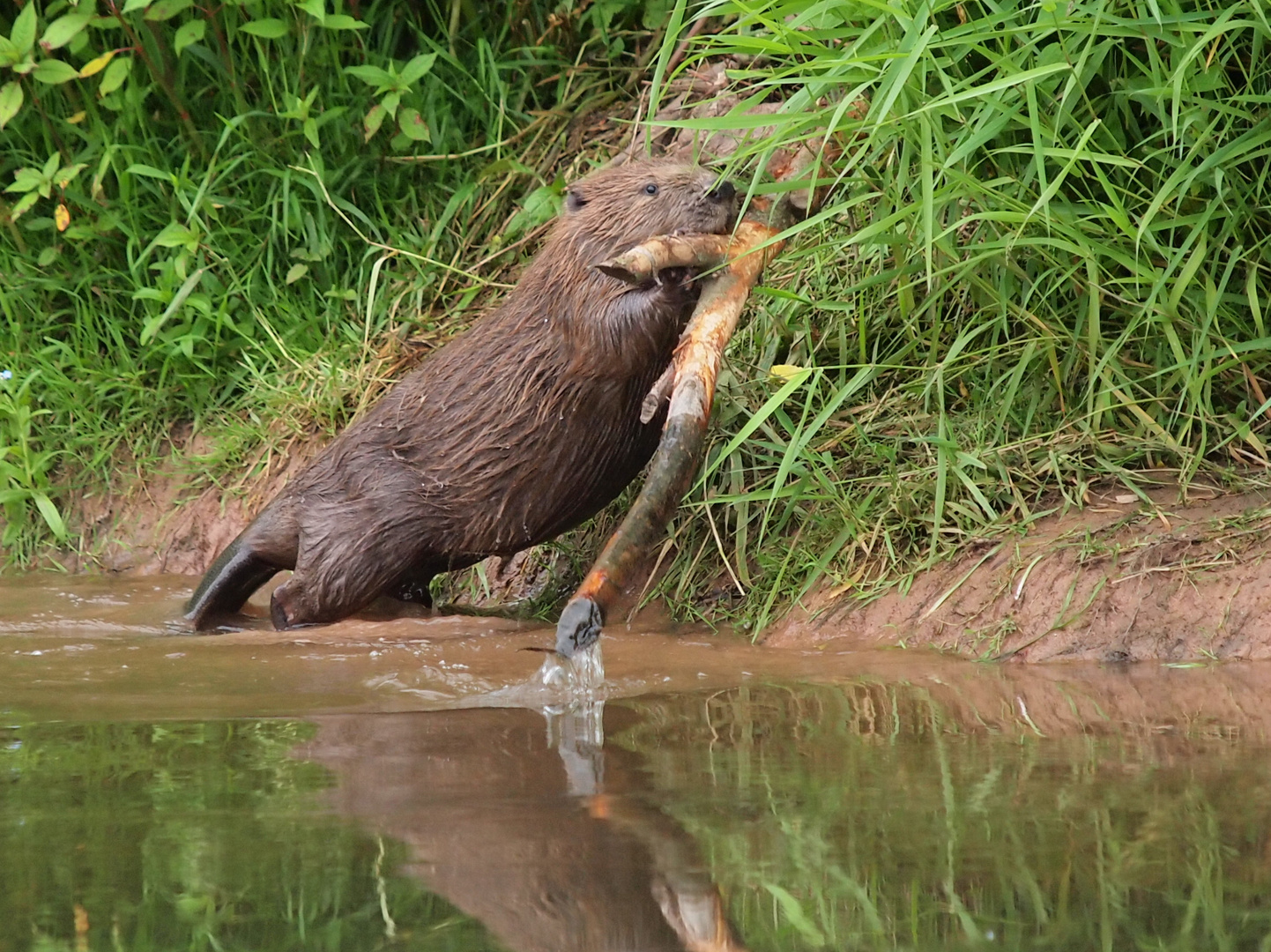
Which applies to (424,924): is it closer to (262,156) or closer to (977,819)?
(977,819)

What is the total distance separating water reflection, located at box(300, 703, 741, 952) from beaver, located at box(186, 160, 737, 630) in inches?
44.6

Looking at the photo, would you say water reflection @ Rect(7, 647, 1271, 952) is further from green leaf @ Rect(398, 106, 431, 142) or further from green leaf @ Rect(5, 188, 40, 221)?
green leaf @ Rect(5, 188, 40, 221)

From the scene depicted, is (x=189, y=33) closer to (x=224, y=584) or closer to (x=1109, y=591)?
(x=224, y=584)

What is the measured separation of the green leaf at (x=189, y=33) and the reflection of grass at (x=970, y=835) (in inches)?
111

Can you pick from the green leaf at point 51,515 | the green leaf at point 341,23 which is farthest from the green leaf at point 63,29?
the green leaf at point 51,515

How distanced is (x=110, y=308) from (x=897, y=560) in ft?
8.99

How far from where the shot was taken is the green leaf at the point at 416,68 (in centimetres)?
397

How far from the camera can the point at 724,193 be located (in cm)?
307

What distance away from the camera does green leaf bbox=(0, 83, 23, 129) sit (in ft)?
13.2

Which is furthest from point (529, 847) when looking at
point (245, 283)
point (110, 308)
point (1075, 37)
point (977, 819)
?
point (110, 308)

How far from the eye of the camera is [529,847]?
1.38 meters

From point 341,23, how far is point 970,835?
3188 mm

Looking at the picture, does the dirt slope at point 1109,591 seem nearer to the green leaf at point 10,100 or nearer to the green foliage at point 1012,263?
the green foliage at point 1012,263

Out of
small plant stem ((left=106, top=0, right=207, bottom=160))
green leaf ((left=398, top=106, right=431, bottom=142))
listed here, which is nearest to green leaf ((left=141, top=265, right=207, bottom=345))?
small plant stem ((left=106, top=0, right=207, bottom=160))
